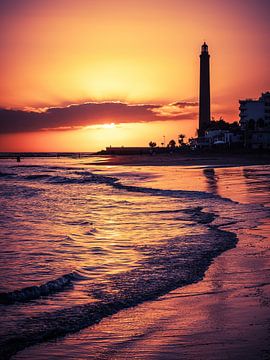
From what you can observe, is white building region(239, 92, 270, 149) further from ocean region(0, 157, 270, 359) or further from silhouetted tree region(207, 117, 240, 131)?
ocean region(0, 157, 270, 359)

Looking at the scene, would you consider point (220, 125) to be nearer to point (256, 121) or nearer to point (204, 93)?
point (204, 93)

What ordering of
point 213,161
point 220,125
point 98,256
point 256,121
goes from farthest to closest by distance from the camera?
point 220,125, point 256,121, point 213,161, point 98,256

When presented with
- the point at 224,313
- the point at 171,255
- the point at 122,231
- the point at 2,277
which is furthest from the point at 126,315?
the point at 122,231

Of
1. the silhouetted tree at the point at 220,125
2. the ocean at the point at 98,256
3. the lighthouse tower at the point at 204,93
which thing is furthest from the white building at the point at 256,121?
the ocean at the point at 98,256

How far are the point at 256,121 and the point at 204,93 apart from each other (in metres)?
21.5

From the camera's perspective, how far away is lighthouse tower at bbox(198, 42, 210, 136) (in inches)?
4651

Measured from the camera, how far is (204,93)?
A: 117688 millimetres

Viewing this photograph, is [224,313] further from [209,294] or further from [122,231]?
[122,231]

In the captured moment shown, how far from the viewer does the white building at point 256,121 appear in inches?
3679

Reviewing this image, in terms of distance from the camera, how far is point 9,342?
169 inches

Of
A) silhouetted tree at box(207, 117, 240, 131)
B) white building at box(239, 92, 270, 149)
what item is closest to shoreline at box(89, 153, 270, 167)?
white building at box(239, 92, 270, 149)

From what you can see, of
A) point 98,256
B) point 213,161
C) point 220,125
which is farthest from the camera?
point 220,125

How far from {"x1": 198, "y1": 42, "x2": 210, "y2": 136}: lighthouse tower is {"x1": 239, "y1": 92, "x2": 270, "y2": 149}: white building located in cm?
1408

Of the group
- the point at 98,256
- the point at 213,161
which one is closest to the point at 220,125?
the point at 213,161
